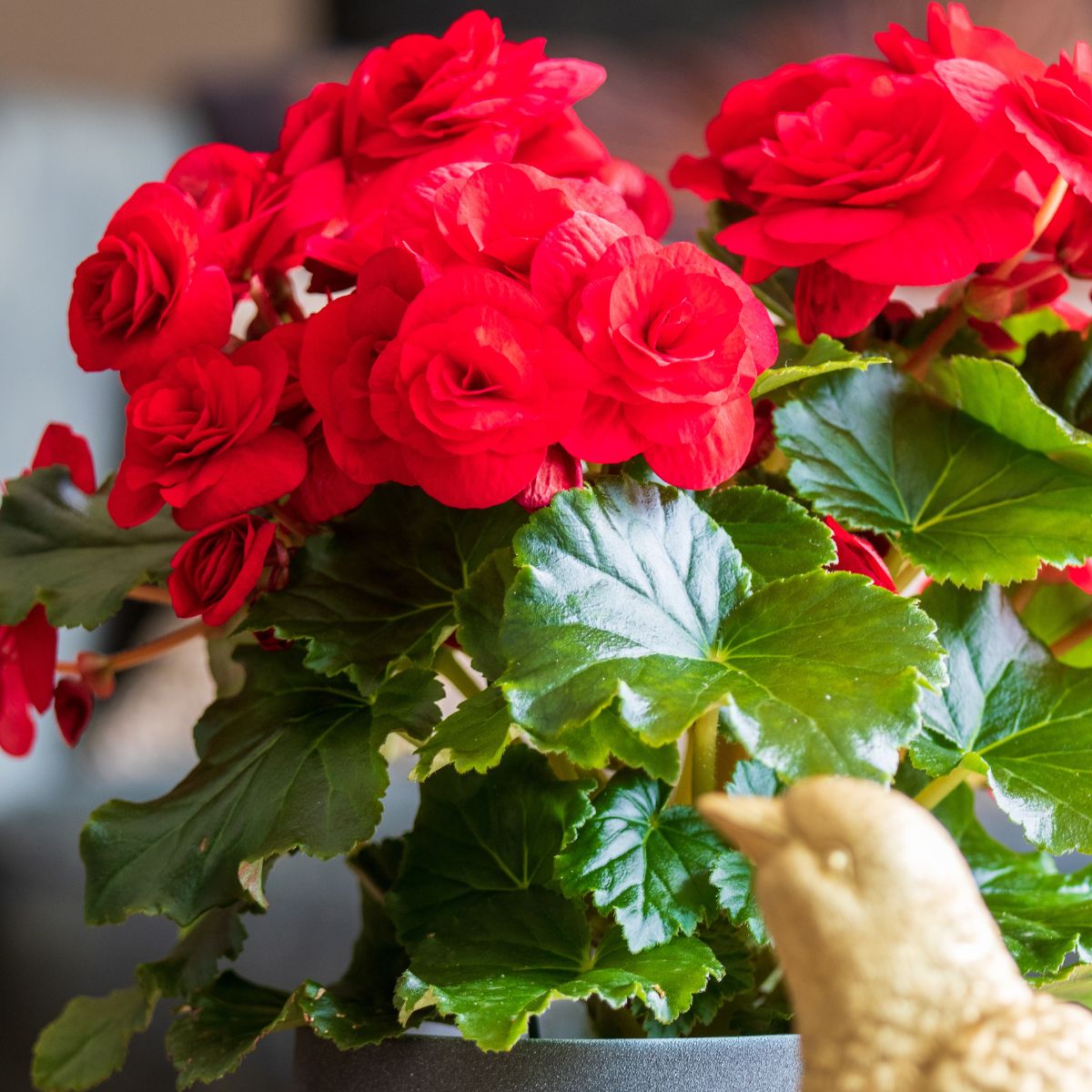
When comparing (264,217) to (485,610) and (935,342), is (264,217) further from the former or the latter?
(935,342)

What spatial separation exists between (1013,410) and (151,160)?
4.30 ft

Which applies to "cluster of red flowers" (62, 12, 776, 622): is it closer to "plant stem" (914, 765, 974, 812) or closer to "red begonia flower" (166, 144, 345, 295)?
"red begonia flower" (166, 144, 345, 295)

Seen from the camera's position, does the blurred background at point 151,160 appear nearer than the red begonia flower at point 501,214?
No

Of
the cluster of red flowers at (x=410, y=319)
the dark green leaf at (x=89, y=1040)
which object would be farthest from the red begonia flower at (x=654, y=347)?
the dark green leaf at (x=89, y=1040)

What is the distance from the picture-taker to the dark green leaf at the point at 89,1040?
0.54 meters

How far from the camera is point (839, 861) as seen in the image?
0.25 m

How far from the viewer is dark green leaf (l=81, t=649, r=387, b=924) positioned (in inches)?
16.3

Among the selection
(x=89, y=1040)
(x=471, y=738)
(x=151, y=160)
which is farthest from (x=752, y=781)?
(x=151, y=160)

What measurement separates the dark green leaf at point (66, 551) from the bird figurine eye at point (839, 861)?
0.33 m

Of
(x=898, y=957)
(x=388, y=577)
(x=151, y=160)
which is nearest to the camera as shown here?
(x=898, y=957)

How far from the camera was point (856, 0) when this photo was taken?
1809 mm

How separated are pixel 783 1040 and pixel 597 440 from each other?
7.6 inches

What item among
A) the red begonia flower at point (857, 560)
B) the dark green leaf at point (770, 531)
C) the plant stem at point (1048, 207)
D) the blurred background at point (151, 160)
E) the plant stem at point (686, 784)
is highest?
the plant stem at point (1048, 207)

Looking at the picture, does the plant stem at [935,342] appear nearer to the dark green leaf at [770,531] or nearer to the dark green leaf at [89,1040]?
the dark green leaf at [770,531]
